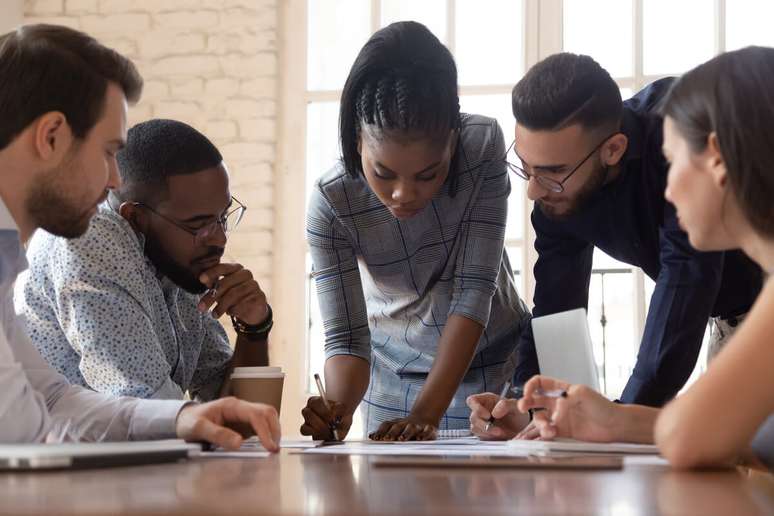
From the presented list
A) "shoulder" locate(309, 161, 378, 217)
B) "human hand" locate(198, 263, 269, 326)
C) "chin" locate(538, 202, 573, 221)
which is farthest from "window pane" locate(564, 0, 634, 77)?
"human hand" locate(198, 263, 269, 326)

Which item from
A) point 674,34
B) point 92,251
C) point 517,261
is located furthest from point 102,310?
point 674,34

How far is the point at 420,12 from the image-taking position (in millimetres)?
3969

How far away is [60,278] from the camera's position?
157cm

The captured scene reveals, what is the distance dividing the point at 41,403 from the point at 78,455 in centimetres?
44

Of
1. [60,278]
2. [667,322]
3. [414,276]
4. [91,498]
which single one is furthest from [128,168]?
[91,498]

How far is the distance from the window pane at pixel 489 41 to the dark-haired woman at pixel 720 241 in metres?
2.76

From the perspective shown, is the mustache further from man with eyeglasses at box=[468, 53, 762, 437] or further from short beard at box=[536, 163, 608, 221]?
short beard at box=[536, 163, 608, 221]

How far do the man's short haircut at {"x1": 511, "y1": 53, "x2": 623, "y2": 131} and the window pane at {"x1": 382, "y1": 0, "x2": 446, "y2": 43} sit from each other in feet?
6.79

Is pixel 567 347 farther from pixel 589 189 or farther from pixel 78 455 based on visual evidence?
pixel 78 455

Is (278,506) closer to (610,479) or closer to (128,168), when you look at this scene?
(610,479)

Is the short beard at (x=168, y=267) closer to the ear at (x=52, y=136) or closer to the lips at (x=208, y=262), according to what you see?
the lips at (x=208, y=262)

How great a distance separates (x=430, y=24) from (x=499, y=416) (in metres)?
2.62

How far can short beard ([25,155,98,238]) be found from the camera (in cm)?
140

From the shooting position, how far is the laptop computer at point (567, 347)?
1.72 metres
